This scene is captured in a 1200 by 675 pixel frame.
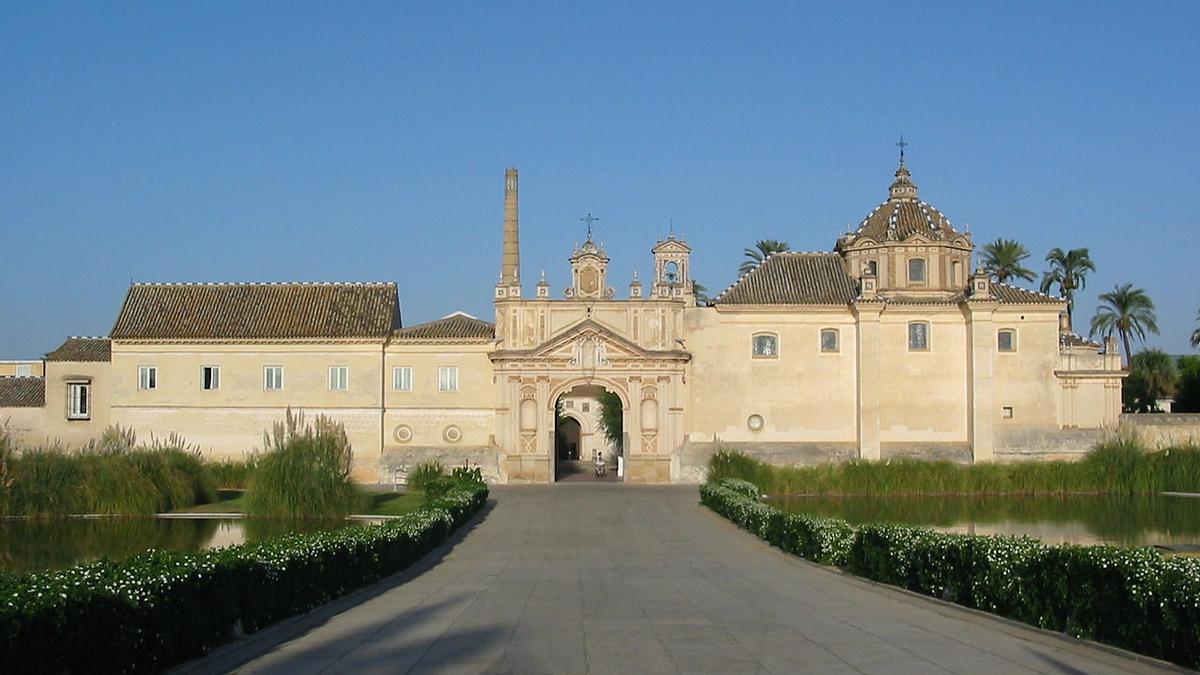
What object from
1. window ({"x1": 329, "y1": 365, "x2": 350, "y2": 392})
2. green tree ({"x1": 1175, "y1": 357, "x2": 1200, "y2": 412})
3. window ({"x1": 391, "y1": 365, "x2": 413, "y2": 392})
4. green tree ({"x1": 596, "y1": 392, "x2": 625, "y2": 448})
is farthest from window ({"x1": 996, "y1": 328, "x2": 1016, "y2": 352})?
window ({"x1": 329, "y1": 365, "x2": 350, "y2": 392})

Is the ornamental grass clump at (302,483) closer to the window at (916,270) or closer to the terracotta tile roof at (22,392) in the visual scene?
the terracotta tile roof at (22,392)

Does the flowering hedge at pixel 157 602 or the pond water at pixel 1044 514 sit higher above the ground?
the flowering hedge at pixel 157 602

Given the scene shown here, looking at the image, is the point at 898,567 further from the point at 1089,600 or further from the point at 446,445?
the point at 446,445

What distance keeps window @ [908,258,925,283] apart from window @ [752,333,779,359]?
617 centimetres

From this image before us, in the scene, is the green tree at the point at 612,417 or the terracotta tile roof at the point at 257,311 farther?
the green tree at the point at 612,417

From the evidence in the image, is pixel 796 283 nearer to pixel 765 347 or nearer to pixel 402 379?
pixel 765 347

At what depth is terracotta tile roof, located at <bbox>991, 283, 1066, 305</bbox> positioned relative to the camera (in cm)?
4972

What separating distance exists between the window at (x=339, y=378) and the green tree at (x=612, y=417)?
1688 centimetres

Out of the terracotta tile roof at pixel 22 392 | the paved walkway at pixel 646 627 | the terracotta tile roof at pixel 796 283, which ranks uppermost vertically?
the terracotta tile roof at pixel 796 283

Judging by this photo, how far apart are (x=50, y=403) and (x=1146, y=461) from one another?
4136cm

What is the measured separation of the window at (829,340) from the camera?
164ft

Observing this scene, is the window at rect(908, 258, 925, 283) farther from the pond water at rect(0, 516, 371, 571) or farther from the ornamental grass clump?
the pond water at rect(0, 516, 371, 571)

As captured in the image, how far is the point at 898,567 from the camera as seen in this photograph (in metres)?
20.8

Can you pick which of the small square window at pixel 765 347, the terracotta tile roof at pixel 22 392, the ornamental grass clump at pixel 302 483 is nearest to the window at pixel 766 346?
the small square window at pixel 765 347
